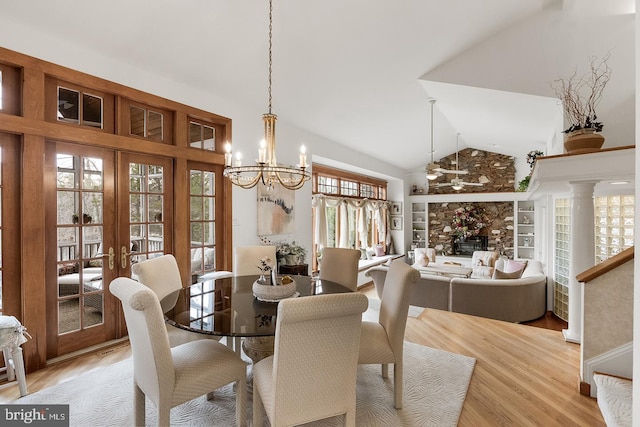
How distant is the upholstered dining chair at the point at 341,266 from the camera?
313 centimetres

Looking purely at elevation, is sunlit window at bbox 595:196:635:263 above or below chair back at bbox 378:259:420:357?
above

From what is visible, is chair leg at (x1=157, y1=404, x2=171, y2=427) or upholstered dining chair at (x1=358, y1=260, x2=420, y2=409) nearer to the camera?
chair leg at (x1=157, y1=404, x2=171, y2=427)

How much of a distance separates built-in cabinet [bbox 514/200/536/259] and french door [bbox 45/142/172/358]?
8464mm

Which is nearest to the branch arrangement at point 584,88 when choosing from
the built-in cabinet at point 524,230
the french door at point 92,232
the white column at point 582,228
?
the white column at point 582,228

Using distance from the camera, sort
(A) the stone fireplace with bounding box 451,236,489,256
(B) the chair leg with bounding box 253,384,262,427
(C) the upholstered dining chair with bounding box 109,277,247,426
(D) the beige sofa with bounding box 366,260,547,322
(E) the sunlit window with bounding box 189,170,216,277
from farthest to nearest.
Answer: (A) the stone fireplace with bounding box 451,236,489,256 < (D) the beige sofa with bounding box 366,260,547,322 < (E) the sunlit window with bounding box 189,170,216,277 < (B) the chair leg with bounding box 253,384,262,427 < (C) the upholstered dining chair with bounding box 109,277,247,426

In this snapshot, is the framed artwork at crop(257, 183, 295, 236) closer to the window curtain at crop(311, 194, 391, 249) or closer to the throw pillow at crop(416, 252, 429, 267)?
the window curtain at crop(311, 194, 391, 249)

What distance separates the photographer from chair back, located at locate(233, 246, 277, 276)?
11.1 feet

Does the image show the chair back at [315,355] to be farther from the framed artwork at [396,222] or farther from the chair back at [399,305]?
the framed artwork at [396,222]

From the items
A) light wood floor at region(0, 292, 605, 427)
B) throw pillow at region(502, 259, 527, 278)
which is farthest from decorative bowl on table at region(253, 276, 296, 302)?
throw pillow at region(502, 259, 527, 278)

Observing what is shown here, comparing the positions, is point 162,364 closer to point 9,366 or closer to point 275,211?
point 9,366

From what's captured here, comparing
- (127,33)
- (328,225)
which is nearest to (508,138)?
(328,225)

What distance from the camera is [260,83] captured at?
3.76 m

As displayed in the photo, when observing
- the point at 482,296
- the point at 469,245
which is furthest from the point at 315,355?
the point at 469,245

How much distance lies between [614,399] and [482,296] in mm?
2550
